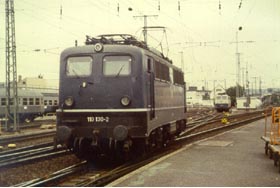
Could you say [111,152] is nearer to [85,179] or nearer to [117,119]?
[117,119]

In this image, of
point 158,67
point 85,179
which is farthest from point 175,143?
point 85,179

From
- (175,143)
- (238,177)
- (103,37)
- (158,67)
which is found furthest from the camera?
(175,143)

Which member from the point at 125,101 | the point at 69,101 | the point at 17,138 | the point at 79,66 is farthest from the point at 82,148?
the point at 17,138

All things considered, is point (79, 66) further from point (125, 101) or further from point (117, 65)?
point (125, 101)

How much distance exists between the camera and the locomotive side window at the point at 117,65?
12414mm

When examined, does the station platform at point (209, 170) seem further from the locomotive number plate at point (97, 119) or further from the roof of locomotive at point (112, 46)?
the roof of locomotive at point (112, 46)

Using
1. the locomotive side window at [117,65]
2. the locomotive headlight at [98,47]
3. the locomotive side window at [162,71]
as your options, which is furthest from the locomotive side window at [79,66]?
the locomotive side window at [162,71]

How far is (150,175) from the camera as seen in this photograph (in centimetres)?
1002

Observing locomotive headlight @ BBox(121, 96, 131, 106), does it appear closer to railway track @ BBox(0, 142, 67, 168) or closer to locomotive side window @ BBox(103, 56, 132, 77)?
locomotive side window @ BBox(103, 56, 132, 77)

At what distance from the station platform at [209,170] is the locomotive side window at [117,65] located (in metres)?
2.69

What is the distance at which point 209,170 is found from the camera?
10.7 m

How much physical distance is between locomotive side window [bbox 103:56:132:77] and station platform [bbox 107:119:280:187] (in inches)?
106

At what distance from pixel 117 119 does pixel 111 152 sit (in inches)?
41.3

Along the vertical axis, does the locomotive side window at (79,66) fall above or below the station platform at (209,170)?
above
